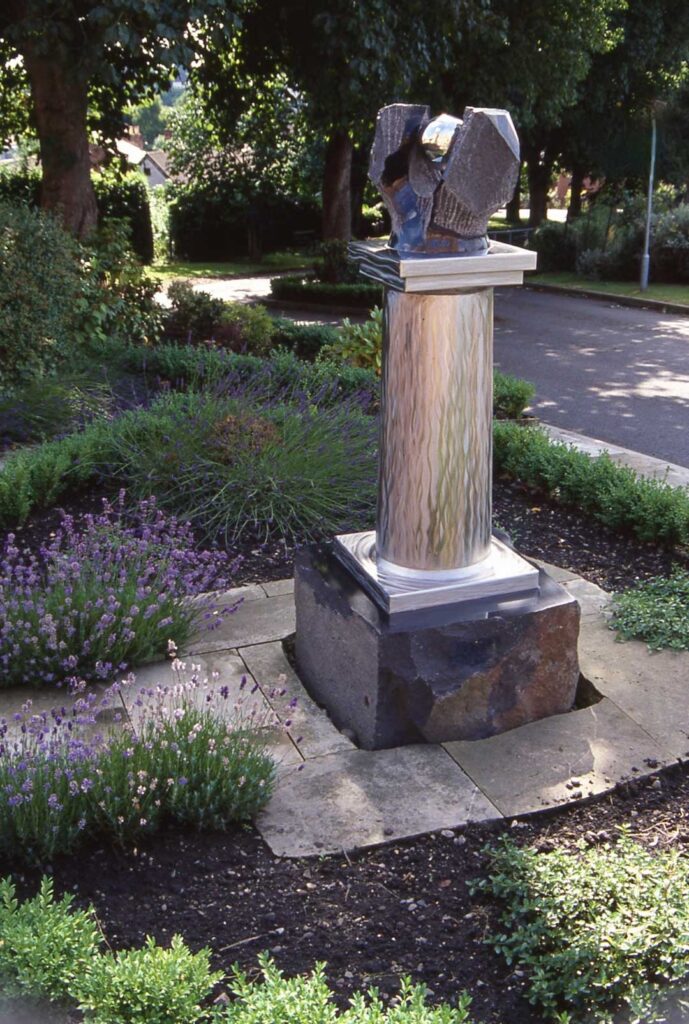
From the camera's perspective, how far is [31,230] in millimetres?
9680

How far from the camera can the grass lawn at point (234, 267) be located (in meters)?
25.6

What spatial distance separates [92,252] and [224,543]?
6.72 metres

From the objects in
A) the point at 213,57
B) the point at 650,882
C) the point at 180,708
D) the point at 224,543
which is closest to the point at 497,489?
the point at 224,543

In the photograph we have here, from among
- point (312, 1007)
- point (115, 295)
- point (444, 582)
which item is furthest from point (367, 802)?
point (115, 295)

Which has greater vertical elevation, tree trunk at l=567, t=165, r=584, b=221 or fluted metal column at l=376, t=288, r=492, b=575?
Answer: tree trunk at l=567, t=165, r=584, b=221

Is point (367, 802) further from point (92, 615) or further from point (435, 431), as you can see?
point (92, 615)

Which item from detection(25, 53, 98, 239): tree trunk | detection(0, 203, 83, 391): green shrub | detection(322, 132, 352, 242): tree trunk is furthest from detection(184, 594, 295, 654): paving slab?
detection(322, 132, 352, 242): tree trunk

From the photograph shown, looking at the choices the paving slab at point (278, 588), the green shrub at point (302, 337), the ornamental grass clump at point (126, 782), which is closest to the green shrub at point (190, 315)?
the green shrub at point (302, 337)

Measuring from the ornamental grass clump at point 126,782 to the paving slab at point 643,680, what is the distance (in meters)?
1.41

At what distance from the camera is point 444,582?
3.96m

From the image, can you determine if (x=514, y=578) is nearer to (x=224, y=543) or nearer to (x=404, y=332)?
(x=404, y=332)

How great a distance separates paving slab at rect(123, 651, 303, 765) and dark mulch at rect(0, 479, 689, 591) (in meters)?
0.99

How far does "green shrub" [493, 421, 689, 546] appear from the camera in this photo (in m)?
5.76

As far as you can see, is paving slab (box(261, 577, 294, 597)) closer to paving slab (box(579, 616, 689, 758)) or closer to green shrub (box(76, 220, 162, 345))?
paving slab (box(579, 616, 689, 758))
